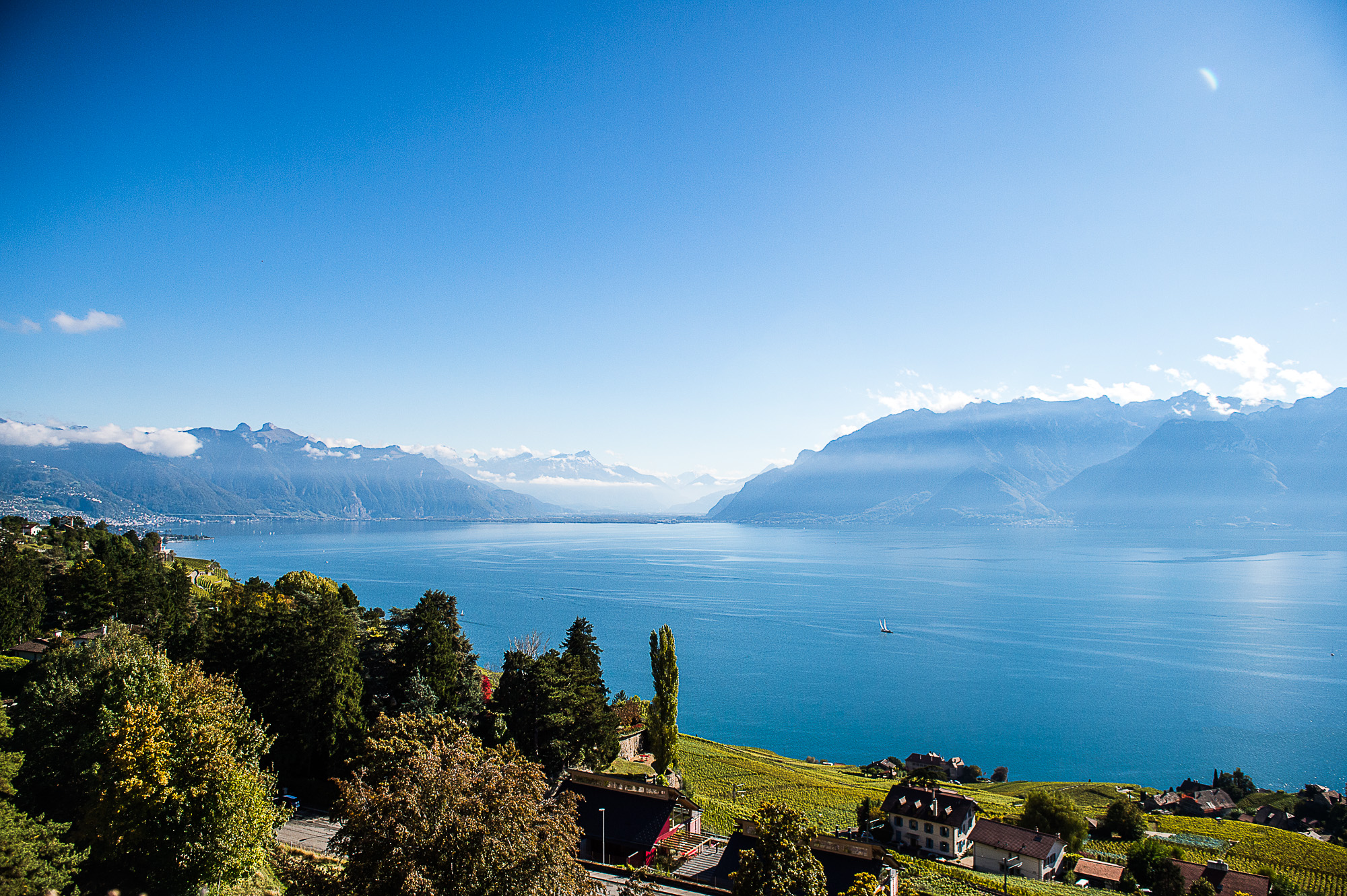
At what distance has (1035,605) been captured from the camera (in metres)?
123

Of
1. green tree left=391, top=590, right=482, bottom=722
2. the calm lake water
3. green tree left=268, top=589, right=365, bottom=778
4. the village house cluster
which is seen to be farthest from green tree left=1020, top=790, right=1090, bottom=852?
green tree left=268, top=589, right=365, bottom=778

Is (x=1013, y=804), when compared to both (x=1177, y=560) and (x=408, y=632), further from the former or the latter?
(x=1177, y=560)

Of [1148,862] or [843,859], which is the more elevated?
[843,859]

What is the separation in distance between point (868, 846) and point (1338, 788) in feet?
181

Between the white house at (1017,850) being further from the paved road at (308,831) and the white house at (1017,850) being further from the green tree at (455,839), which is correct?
the green tree at (455,839)

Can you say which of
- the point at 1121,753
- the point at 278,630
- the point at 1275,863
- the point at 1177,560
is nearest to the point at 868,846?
the point at 278,630

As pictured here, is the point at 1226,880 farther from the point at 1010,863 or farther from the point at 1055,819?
the point at 1010,863

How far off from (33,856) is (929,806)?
36423mm

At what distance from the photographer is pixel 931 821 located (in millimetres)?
35750

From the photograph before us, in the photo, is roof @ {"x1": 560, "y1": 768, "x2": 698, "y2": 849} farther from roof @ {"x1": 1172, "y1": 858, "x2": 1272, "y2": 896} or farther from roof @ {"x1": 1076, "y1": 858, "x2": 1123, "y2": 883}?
roof @ {"x1": 1172, "y1": 858, "x2": 1272, "y2": 896}

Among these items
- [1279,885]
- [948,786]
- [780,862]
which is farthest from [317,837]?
[1279,885]

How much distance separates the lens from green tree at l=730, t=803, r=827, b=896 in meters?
12.3

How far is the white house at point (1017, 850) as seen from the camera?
33188 mm

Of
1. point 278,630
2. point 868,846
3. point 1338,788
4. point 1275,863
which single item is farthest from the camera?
point 1338,788
